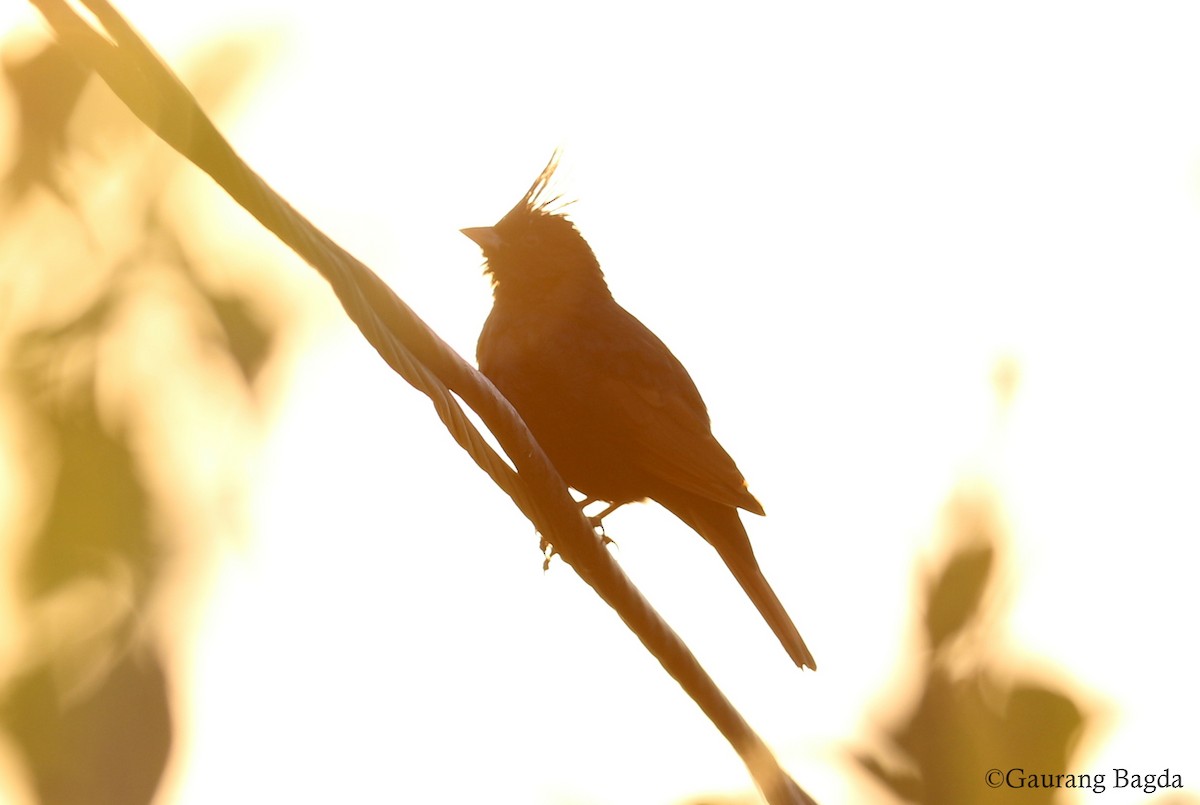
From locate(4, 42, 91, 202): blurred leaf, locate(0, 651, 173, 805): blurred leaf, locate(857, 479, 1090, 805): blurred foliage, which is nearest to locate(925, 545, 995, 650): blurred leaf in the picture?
locate(857, 479, 1090, 805): blurred foliage

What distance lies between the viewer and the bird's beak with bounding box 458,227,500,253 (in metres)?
6.04

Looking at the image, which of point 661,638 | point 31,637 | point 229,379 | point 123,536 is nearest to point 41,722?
point 31,637

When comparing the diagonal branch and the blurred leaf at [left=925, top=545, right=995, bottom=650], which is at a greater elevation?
the diagonal branch

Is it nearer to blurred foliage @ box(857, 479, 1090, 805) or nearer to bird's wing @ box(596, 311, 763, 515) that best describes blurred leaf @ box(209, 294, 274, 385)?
bird's wing @ box(596, 311, 763, 515)

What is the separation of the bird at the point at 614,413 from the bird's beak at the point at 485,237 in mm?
155

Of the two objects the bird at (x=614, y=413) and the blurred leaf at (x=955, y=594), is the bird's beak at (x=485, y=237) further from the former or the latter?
the blurred leaf at (x=955, y=594)

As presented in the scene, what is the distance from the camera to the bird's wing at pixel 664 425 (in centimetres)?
529

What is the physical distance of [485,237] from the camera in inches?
239

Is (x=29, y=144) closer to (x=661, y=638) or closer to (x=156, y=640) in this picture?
(x=156, y=640)

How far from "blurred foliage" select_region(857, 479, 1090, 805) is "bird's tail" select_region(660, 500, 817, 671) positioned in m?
0.42

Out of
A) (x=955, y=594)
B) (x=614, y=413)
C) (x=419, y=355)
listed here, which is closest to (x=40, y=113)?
(x=614, y=413)

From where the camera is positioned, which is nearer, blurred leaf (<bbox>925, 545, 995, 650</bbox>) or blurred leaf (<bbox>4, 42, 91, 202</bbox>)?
blurred leaf (<bbox>925, 545, 995, 650</bbox>)

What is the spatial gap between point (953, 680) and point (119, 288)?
3245 mm

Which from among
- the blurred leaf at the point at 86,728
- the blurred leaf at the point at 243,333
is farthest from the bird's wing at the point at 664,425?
the blurred leaf at the point at 86,728
